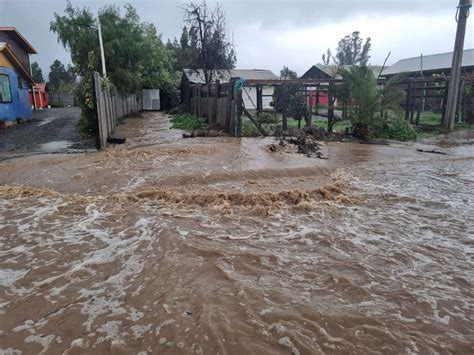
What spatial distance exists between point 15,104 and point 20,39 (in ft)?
50.0

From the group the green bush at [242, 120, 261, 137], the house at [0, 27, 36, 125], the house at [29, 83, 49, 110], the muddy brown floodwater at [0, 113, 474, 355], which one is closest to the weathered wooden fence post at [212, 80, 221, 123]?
the green bush at [242, 120, 261, 137]

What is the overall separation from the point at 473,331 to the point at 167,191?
419 centimetres

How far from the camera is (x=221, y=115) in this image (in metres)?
13.0

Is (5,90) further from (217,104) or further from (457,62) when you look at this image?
(457,62)

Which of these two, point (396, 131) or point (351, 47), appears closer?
point (396, 131)

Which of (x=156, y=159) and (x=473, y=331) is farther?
(x=156, y=159)

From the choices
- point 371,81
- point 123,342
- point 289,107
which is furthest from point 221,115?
point 123,342

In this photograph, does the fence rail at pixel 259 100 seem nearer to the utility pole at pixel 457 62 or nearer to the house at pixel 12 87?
the utility pole at pixel 457 62

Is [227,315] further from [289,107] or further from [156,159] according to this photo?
[289,107]

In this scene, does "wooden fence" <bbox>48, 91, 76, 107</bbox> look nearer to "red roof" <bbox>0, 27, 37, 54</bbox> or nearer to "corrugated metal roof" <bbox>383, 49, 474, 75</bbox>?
"red roof" <bbox>0, 27, 37, 54</bbox>

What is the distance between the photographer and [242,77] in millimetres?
27000

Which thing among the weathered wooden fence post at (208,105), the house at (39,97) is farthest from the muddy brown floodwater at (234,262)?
the house at (39,97)

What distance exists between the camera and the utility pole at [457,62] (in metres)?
13.2

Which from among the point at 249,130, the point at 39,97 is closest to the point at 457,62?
the point at 249,130
